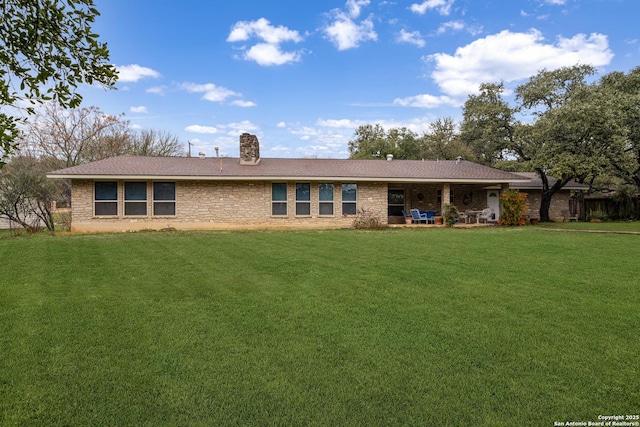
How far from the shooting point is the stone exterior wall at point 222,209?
15.3 m

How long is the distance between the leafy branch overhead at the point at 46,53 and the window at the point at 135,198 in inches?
525

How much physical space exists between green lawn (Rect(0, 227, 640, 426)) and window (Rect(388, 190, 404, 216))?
12.8 m

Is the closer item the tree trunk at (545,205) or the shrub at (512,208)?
the shrub at (512,208)

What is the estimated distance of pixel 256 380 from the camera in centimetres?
299

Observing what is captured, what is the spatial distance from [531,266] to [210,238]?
30.7 ft

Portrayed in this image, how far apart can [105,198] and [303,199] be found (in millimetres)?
8214

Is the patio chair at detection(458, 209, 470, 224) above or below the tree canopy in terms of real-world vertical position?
below

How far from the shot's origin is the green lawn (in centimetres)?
262

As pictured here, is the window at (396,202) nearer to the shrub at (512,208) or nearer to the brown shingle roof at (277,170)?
the brown shingle roof at (277,170)

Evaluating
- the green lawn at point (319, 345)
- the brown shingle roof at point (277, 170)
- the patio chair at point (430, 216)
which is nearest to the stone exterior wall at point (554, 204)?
the brown shingle roof at point (277, 170)

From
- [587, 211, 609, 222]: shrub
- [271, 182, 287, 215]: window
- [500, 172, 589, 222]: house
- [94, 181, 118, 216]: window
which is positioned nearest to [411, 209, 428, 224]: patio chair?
[271, 182, 287, 215]: window

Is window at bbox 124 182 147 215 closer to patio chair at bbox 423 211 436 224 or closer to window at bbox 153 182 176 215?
window at bbox 153 182 176 215

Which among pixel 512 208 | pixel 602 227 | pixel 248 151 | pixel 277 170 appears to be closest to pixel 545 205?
pixel 602 227

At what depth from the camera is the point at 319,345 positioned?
364 cm
